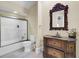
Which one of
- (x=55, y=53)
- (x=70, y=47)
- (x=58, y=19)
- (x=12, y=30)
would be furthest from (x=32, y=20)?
(x=70, y=47)

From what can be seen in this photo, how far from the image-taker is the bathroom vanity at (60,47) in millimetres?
2652

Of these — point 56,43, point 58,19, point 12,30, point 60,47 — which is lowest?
point 60,47

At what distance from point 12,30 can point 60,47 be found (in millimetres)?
2440

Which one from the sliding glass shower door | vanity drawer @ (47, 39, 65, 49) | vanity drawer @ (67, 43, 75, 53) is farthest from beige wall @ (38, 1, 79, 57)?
the sliding glass shower door

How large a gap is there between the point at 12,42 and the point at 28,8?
2.08 m

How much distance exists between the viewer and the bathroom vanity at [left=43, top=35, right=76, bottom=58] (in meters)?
2.65

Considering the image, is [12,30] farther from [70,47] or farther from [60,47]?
[70,47]

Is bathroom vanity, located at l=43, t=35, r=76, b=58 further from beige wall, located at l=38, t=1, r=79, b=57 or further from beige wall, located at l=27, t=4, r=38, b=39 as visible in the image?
beige wall, located at l=27, t=4, r=38, b=39

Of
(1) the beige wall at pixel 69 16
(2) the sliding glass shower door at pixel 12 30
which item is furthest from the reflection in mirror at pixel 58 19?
(2) the sliding glass shower door at pixel 12 30

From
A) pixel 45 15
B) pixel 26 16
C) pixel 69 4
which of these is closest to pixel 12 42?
pixel 26 16

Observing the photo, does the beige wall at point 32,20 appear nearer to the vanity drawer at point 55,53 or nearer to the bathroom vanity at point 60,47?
the bathroom vanity at point 60,47

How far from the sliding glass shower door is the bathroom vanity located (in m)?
1.73

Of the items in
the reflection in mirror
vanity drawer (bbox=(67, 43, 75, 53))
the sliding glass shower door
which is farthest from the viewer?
the sliding glass shower door

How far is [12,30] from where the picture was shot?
4332 mm
